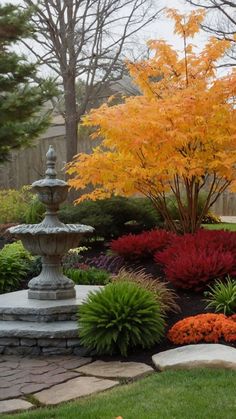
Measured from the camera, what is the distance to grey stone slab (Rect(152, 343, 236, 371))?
5.21 metres

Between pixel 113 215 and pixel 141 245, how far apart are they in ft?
8.65

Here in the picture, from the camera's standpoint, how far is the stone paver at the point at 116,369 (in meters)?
5.39

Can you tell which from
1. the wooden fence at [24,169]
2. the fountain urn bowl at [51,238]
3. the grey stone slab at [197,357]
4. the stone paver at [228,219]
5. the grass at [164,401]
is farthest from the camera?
the wooden fence at [24,169]

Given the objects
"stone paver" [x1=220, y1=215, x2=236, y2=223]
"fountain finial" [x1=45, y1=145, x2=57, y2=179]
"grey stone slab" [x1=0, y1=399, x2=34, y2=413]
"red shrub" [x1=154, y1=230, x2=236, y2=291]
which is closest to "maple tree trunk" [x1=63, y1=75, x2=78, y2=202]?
"stone paver" [x1=220, y1=215, x2=236, y2=223]

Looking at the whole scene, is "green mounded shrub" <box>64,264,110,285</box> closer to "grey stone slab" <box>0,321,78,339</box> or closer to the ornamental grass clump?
the ornamental grass clump

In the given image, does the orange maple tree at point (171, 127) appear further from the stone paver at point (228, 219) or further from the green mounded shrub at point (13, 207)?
the stone paver at point (228, 219)

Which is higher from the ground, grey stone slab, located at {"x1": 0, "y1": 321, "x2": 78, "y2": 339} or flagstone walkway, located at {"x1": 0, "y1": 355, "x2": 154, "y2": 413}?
grey stone slab, located at {"x1": 0, "y1": 321, "x2": 78, "y2": 339}

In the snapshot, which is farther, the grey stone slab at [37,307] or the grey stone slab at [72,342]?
the grey stone slab at [37,307]

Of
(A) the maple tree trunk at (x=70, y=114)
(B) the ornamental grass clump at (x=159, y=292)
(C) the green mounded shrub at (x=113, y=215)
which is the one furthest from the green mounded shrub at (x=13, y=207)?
(B) the ornamental grass clump at (x=159, y=292)

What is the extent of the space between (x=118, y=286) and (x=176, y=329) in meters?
0.72

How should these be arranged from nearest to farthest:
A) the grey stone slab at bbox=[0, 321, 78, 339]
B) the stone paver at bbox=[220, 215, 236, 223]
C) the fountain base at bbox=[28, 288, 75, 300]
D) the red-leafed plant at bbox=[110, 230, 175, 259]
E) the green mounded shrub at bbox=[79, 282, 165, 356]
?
1. the green mounded shrub at bbox=[79, 282, 165, 356]
2. the grey stone slab at bbox=[0, 321, 78, 339]
3. the fountain base at bbox=[28, 288, 75, 300]
4. the red-leafed plant at bbox=[110, 230, 175, 259]
5. the stone paver at bbox=[220, 215, 236, 223]

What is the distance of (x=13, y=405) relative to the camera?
4.65m

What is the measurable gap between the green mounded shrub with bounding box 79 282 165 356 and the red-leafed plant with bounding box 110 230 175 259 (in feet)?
10.7

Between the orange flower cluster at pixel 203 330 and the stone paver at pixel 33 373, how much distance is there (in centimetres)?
93
